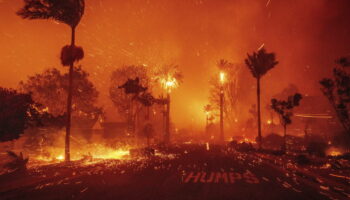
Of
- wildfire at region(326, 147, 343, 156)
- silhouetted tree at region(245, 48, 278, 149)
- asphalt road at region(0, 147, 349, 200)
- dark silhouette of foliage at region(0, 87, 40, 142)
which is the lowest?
wildfire at region(326, 147, 343, 156)

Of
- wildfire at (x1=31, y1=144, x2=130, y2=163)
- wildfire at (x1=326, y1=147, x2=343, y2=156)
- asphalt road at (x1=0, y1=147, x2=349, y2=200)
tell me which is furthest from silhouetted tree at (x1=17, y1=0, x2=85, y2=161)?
wildfire at (x1=326, y1=147, x2=343, y2=156)

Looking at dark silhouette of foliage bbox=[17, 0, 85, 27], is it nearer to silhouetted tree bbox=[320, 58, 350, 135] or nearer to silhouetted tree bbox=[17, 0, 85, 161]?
silhouetted tree bbox=[17, 0, 85, 161]

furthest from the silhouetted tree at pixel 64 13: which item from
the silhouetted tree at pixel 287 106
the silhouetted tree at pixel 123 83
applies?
the silhouetted tree at pixel 123 83

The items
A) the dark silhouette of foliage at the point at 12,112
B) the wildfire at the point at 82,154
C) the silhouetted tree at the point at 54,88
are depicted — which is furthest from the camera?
the silhouetted tree at the point at 54,88

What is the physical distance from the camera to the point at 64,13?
26.7 meters

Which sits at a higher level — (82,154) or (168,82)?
(168,82)

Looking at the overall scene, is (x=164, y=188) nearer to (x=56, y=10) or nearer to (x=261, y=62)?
(x=56, y=10)

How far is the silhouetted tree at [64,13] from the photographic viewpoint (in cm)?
2577

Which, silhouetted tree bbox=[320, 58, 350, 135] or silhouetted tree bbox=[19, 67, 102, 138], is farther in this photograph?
silhouetted tree bbox=[19, 67, 102, 138]

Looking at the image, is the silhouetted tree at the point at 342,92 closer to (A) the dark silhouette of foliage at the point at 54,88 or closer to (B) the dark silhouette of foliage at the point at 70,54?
(B) the dark silhouette of foliage at the point at 70,54

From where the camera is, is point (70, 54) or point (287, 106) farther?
point (287, 106)

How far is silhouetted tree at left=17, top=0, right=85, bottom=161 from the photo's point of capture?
25.8 m

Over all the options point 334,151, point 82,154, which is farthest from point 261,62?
point 82,154

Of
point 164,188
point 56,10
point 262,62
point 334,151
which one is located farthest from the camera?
point 262,62
